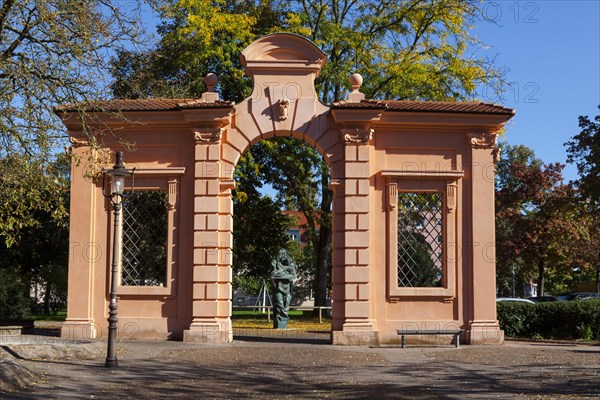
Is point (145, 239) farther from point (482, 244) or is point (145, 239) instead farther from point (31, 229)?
point (31, 229)

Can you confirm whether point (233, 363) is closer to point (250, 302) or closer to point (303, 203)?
point (303, 203)

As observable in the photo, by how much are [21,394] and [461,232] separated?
1153 centimetres

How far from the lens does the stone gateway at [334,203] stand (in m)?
18.0

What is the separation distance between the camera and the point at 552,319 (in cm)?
2103

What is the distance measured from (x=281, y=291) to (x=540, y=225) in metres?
24.7

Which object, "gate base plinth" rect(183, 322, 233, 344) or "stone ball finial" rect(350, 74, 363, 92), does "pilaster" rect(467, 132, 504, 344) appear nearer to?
"stone ball finial" rect(350, 74, 363, 92)

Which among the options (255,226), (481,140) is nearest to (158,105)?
(481,140)

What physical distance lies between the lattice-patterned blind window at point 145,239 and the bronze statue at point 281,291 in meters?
5.47

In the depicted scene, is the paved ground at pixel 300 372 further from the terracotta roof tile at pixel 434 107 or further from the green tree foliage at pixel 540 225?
the green tree foliage at pixel 540 225

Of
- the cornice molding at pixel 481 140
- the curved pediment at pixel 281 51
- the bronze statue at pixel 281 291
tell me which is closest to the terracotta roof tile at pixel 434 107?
the cornice molding at pixel 481 140

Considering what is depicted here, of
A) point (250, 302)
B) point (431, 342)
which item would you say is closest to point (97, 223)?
point (431, 342)

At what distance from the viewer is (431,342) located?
59.0 ft

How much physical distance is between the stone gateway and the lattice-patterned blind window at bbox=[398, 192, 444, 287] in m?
0.03

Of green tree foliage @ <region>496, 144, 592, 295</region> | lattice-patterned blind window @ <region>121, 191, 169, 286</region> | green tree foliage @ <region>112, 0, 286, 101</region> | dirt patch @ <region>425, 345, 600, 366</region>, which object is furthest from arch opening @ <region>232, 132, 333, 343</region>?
green tree foliage @ <region>496, 144, 592, 295</region>
